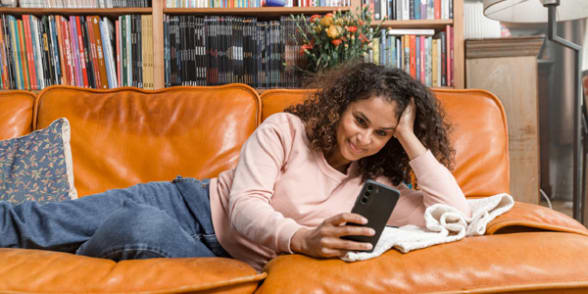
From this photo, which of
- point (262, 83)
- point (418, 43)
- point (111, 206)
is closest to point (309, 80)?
point (262, 83)

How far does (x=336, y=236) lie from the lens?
0.75 m

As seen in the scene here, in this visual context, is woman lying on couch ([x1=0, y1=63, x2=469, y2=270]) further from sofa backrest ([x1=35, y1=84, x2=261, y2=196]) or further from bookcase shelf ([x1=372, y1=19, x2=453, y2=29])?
bookcase shelf ([x1=372, y1=19, x2=453, y2=29])

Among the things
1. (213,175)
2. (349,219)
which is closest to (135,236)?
(349,219)

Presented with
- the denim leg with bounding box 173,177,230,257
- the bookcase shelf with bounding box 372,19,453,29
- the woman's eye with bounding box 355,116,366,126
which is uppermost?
the bookcase shelf with bounding box 372,19,453,29

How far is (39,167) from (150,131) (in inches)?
12.8

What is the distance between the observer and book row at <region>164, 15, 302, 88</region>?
1983 millimetres

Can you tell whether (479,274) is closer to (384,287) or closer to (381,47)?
(384,287)

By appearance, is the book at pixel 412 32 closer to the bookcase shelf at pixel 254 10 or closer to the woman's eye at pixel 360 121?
the bookcase shelf at pixel 254 10

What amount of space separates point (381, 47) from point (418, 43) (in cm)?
18

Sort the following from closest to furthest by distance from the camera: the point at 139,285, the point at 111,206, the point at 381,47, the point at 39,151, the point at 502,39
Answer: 1. the point at 139,285
2. the point at 111,206
3. the point at 39,151
4. the point at 502,39
5. the point at 381,47

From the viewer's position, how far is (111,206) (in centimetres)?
109

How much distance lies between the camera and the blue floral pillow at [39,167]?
119cm

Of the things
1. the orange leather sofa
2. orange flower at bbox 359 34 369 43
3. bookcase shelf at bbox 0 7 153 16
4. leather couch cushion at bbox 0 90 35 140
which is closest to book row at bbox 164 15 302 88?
bookcase shelf at bbox 0 7 153 16

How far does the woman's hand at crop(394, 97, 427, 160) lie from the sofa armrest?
0.24 metres
